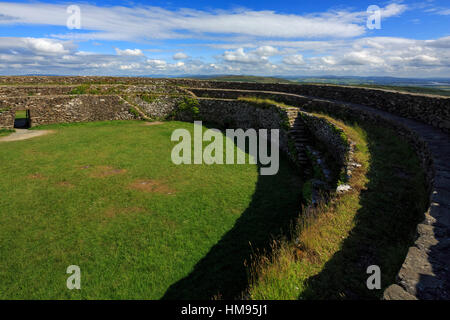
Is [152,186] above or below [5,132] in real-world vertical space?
below

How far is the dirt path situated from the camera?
16453mm

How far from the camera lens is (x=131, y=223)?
739 centimetres

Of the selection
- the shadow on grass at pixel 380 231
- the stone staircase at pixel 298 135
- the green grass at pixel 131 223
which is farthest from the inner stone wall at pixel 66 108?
the shadow on grass at pixel 380 231

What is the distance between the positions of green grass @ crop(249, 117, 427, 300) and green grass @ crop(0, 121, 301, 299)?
5.07ft

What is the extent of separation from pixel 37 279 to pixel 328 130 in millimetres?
11354

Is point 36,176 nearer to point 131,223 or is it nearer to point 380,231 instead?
point 131,223

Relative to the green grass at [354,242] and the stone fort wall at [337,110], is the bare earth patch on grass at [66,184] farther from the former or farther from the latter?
the stone fort wall at [337,110]

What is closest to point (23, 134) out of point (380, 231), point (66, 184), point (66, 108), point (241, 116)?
point (66, 108)

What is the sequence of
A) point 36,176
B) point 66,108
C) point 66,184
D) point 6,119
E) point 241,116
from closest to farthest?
point 66,184
point 36,176
point 6,119
point 241,116
point 66,108

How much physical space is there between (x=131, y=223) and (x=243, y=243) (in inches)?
138

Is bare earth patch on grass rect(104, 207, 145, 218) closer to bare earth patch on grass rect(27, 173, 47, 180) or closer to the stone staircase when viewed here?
bare earth patch on grass rect(27, 173, 47, 180)

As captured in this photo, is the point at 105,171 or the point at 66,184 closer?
the point at 66,184

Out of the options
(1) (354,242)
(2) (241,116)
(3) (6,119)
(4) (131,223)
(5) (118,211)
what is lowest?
(4) (131,223)
